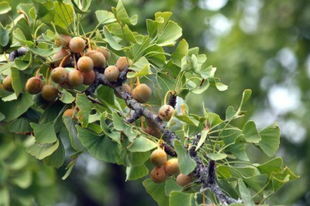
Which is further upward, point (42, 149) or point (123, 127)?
point (123, 127)

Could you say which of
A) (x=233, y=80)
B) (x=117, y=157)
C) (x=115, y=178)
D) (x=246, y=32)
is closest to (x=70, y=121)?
(x=117, y=157)

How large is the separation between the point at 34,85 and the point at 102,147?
0.29 meters

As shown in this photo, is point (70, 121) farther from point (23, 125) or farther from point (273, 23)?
point (273, 23)

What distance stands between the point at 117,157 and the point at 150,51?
32 cm

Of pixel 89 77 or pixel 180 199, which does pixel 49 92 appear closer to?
pixel 89 77

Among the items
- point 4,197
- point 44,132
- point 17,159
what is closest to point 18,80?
point 44,132

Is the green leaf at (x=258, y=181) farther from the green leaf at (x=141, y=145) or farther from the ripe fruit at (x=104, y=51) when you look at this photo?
the ripe fruit at (x=104, y=51)

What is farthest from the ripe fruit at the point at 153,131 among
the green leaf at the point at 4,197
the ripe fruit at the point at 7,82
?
the green leaf at the point at 4,197

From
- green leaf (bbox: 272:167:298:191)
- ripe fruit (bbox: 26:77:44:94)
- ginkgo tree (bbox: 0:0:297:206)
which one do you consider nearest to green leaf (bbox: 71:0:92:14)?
ginkgo tree (bbox: 0:0:297:206)

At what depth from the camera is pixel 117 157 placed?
1683 millimetres

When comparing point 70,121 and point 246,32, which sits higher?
point 70,121

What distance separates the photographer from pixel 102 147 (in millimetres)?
1675

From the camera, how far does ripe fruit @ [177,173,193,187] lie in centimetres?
169

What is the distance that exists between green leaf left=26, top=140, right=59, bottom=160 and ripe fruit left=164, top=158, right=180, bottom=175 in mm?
349
